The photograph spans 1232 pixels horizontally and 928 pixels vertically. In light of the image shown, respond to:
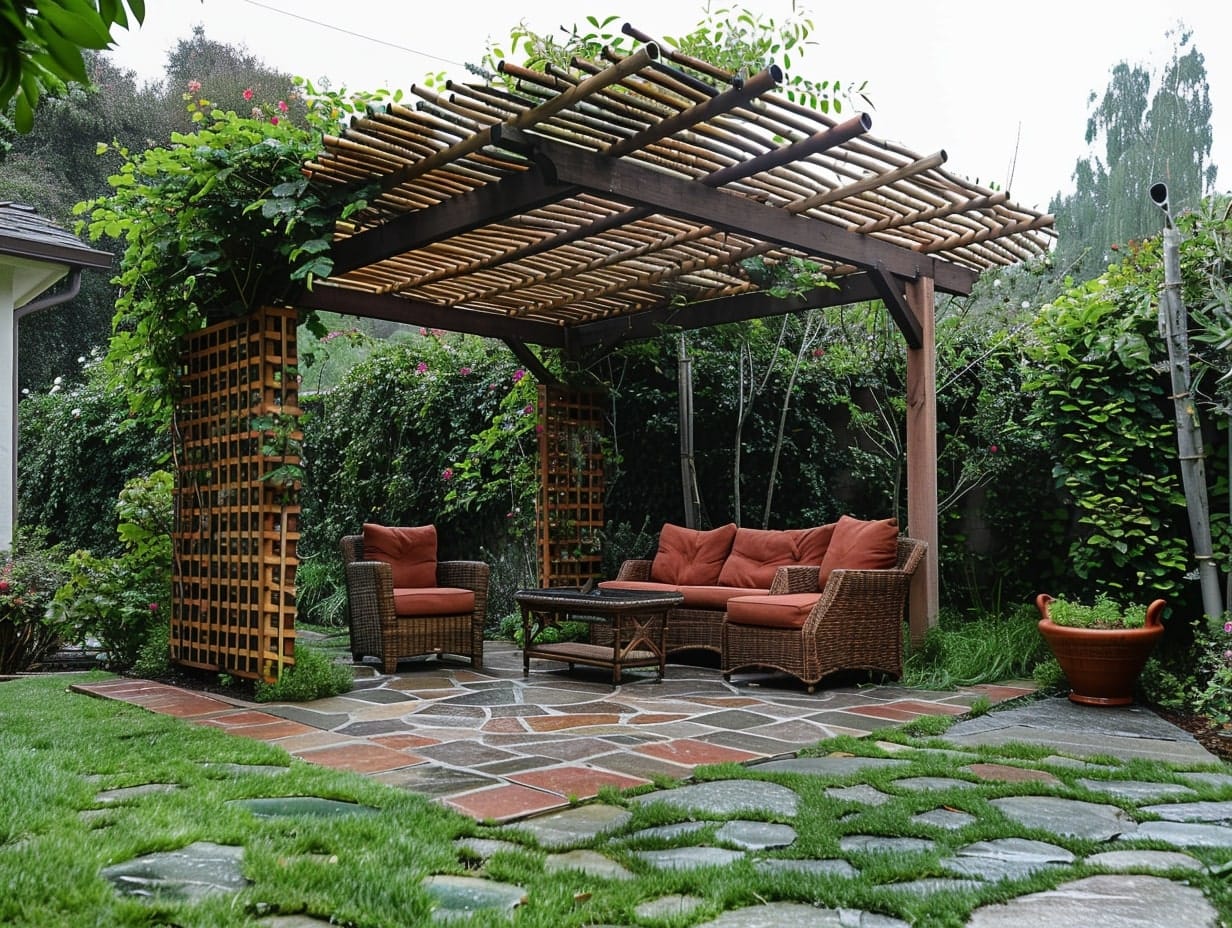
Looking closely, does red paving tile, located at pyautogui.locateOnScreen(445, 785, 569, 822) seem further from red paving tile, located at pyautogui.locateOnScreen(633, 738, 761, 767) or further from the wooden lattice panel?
the wooden lattice panel

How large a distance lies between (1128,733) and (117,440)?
33.2ft

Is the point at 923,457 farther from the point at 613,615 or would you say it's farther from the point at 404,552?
the point at 404,552

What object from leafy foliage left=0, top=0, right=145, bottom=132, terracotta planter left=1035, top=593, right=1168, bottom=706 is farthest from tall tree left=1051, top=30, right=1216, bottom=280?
leafy foliage left=0, top=0, right=145, bottom=132

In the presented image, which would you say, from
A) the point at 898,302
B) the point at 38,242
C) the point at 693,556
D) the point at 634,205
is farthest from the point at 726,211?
the point at 38,242

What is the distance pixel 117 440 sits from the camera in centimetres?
1081

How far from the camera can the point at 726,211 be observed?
16.6 feet

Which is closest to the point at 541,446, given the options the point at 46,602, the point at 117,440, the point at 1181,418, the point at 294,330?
the point at 294,330

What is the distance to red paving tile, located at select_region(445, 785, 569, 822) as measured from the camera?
3047 mm

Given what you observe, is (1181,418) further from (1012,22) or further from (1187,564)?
(1012,22)

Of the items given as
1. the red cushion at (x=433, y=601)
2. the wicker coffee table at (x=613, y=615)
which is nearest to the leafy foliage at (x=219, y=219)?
the red cushion at (x=433, y=601)

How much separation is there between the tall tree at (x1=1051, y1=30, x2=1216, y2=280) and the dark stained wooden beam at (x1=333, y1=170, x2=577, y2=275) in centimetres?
2017

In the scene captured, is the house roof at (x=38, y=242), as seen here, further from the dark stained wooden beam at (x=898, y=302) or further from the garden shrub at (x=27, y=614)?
the dark stained wooden beam at (x=898, y=302)

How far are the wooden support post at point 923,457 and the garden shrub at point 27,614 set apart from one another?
5300 millimetres

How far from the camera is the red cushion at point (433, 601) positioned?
621 cm
